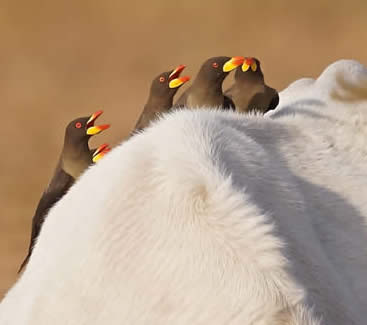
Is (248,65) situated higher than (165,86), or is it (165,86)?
(248,65)

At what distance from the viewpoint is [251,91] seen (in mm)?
4582

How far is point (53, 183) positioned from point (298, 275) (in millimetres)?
2865

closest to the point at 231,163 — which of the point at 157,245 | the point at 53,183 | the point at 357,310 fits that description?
the point at 157,245

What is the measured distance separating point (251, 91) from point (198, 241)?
334 cm

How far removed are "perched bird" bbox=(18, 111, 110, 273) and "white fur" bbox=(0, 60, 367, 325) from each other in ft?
7.15

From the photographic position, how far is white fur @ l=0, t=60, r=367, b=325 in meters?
1.25

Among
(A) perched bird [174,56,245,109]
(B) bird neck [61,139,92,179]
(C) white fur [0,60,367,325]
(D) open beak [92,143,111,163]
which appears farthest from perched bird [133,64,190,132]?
(C) white fur [0,60,367,325]

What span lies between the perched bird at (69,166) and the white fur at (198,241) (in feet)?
7.15

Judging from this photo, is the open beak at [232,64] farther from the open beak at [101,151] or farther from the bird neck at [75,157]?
Result: the open beak at [101,151]

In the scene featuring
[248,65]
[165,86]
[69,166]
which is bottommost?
[69,166]

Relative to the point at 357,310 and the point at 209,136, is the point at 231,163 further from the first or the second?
the point at 357,310

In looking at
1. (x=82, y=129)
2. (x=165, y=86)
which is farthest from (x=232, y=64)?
(x=82, y=129)

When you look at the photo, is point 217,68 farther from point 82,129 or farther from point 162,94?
point 82,129

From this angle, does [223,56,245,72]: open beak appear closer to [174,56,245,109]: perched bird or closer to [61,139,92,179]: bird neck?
[174,56,245,109]: perched bird
